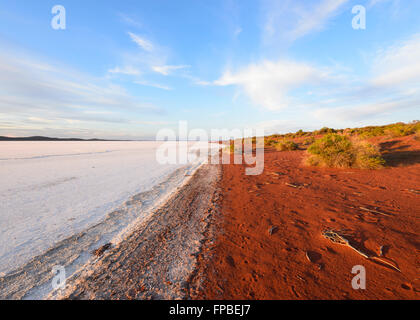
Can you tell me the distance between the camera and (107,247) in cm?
290

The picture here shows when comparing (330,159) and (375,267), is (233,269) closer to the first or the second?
(375,267)

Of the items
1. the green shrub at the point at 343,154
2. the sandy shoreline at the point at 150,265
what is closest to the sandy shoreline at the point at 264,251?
the sandy shoreline at the point at 150,265

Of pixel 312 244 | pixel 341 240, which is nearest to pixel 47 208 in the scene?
pixel 312 244

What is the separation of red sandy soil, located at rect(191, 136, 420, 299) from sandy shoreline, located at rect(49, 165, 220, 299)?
1.05ft

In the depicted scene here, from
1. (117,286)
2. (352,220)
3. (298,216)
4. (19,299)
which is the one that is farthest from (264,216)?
(19,299)

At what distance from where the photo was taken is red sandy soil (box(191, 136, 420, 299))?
1.97 metres

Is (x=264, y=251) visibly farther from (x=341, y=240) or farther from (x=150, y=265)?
(x=150, y=265)

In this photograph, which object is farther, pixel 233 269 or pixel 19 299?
pixel 233 269

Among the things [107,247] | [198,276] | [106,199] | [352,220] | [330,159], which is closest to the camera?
[198,276]

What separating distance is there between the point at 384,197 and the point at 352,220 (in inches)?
88.3

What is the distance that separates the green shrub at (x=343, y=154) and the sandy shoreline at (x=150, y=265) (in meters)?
7.97

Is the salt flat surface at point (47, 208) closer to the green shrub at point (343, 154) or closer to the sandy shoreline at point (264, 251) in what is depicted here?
Result: the sandy shoreline at point (264, 251)

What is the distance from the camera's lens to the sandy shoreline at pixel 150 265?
6.46 ft

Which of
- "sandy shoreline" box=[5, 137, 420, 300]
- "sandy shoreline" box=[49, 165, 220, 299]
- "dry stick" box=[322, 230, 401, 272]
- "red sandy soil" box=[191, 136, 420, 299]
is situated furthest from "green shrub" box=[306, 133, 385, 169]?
"sandy shoreline" box=[49, 165, 220, 299]
